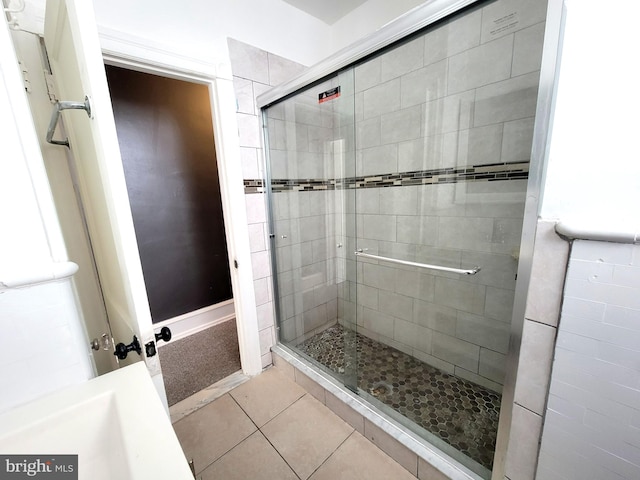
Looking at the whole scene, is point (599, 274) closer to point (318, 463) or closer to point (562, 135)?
point (562, 135)

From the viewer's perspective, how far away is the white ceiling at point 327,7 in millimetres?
1667

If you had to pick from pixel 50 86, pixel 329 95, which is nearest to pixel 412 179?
pixel 329 95

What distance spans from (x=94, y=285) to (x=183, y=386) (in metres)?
0.92

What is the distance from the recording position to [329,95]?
155 centimetres

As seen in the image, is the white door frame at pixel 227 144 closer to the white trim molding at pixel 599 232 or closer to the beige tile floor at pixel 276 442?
the beige tile floor at pixel 276 442

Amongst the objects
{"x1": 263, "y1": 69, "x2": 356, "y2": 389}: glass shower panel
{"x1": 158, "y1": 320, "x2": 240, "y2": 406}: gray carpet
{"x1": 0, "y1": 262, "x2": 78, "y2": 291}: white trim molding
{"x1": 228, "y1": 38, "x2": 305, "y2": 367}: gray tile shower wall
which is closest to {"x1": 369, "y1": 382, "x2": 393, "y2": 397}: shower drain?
{"x1": 263, "y1": 69, "x2": 356, "y2": 389}: glass shower panel

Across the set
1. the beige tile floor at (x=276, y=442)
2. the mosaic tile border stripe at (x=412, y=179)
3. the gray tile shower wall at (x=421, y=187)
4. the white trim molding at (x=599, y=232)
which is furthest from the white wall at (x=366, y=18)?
the beige tile floor at (x=276, y=442)

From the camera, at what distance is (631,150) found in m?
0.56

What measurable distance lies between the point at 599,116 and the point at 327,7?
73.0 inches

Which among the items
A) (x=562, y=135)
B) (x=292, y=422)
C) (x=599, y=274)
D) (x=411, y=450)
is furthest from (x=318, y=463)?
(x=562, y=135)

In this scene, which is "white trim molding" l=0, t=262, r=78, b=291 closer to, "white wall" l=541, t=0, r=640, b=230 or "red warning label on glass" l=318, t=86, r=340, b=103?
"white wall" l=541, t=0, r=640, b=230

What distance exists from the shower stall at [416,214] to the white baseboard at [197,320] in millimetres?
955

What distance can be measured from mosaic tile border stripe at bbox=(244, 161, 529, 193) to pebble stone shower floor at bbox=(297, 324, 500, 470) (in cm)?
119

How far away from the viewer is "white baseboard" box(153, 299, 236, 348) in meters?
2.26
